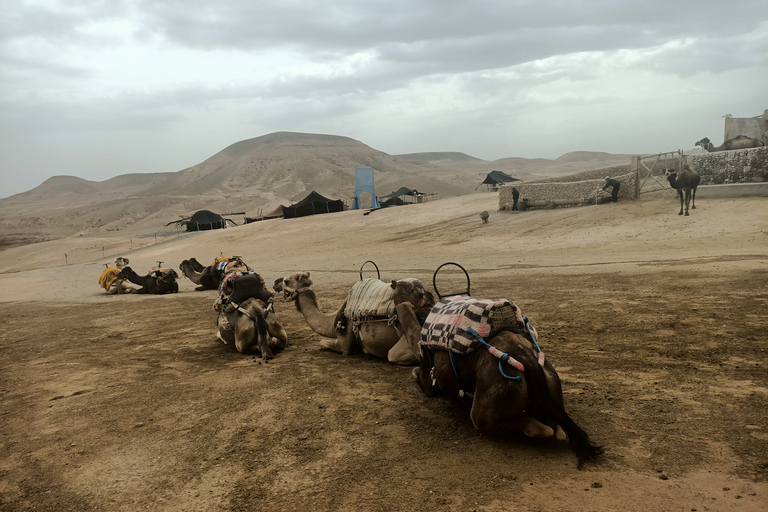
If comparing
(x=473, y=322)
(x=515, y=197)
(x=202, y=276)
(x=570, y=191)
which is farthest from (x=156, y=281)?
(x=570, y=191)

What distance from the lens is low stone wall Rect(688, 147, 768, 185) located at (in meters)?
21.0

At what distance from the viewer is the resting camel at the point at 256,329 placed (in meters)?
7.63

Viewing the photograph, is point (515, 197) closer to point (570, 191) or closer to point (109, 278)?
point (570, 191)

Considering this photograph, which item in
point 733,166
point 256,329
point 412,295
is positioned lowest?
point 256,329

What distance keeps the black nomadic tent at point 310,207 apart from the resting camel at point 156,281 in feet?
91.0

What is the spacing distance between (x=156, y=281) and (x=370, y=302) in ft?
38.3

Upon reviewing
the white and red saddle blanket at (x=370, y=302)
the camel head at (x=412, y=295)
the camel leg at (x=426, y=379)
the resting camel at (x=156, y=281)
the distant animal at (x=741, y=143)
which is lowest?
the resting camel at (x=156, y=281)

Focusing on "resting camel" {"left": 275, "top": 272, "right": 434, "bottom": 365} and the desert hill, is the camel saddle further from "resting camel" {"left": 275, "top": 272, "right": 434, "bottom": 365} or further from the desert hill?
the desert hill

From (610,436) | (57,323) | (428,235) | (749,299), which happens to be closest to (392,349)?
(610,436)

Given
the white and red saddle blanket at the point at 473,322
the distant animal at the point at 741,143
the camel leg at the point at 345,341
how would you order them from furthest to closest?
the distant animal at the point at 741,143
the camel leg at the point at 345,341
the white and red saddle blanket at the point at 473,322

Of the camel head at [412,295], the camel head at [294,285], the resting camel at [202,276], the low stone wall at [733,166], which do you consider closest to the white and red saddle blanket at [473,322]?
the camel head at [412,295]

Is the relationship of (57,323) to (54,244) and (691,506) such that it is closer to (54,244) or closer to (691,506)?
(691,506)

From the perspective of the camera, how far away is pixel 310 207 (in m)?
46.3

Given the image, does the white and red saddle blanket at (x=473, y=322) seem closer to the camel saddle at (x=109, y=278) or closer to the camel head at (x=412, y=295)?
Result: the camel head at (x=412, y=295)
